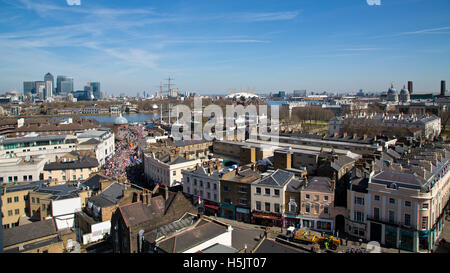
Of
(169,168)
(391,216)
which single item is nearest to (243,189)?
(169,168)

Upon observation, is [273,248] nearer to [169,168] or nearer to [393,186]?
[393,186]

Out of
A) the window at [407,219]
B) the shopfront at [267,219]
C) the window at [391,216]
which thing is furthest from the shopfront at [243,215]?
the window at [407,219]

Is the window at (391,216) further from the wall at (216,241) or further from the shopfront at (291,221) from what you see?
the wall at (216,241)

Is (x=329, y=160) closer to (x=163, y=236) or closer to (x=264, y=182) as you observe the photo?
(x=264, y=182)

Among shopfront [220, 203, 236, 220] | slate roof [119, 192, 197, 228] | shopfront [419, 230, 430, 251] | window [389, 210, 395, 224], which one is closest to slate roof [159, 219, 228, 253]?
slate roof [119, 192, 197, 228]
